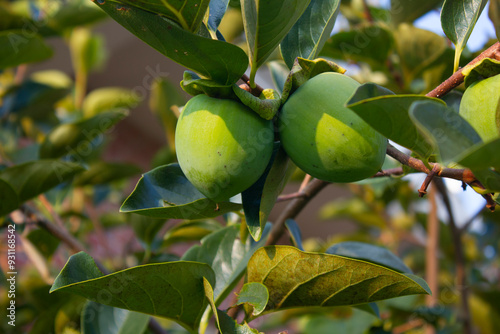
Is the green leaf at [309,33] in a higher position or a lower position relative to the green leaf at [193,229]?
higher

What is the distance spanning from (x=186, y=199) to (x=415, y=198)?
58.3 inches

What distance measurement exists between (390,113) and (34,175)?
66 centimetres

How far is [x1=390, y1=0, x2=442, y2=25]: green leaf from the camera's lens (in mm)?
948

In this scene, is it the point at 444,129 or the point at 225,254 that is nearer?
the point at 444,129

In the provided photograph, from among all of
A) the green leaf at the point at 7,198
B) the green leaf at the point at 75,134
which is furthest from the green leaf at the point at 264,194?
the green leaf at the point at 75,134

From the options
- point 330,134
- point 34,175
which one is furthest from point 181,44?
point 34,175

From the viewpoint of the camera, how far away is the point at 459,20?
0.51 metres

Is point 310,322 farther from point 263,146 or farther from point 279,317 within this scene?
point 263,146

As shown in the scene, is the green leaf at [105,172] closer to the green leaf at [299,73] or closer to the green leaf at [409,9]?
the green leaf at [409,9]

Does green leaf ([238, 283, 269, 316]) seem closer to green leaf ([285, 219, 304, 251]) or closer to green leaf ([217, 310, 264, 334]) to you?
green leaf ([217, 310, 264, 334])

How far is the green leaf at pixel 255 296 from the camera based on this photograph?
0.47m

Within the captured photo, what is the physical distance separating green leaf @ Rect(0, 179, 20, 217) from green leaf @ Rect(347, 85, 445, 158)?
1.92 feet

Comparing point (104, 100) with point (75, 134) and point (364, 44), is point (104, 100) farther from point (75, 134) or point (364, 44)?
point (364, 44)

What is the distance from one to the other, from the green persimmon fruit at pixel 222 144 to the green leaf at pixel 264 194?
0.03m
